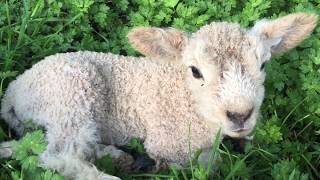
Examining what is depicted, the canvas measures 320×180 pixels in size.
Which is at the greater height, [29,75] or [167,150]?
[29,75]

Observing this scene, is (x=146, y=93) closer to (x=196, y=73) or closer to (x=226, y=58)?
(x=196, y=73)

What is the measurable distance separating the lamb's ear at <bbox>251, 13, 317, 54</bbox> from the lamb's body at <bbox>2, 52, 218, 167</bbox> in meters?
0.70

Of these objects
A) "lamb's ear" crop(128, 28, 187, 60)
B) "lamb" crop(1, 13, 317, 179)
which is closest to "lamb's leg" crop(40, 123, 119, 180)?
"lamb" crop(1, 13, 317, 179)

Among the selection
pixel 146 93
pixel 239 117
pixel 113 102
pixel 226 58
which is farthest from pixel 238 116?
pixel 113 102

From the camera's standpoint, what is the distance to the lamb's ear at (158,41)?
4801 millimetres

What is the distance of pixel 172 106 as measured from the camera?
5059mm

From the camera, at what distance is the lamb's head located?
4.38 m

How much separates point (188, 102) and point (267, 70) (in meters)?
0.97

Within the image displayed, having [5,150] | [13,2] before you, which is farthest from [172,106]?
[13,2]

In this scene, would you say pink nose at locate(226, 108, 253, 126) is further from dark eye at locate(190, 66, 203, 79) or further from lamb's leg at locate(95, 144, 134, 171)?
lamb's leg at locate(95, 144, 134, 171)

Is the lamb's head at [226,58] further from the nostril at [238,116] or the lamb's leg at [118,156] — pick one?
the lamb's leg at [118,156]

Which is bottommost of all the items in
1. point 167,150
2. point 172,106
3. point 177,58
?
point 167,150

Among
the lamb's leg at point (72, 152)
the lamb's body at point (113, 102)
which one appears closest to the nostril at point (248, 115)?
the lamb's body at point (113, 102)

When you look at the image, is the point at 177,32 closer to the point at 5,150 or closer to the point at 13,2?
the point at 5,150
